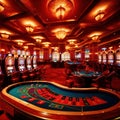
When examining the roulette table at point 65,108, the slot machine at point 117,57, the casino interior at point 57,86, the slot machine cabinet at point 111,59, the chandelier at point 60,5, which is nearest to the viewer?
the roulette table at point 65,108

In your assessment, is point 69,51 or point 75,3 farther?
point 69,51

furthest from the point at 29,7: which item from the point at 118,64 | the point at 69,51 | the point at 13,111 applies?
the point at 69,51

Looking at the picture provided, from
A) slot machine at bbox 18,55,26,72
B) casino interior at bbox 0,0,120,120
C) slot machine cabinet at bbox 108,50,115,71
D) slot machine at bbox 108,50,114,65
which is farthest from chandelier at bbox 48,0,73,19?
slot machine at bbox 108,50,114,65

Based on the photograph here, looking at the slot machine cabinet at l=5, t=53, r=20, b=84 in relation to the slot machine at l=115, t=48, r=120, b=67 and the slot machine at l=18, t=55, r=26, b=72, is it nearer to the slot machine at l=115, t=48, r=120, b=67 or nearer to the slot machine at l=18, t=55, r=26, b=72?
the slot machine at l=18, t=55, r=26, b=72

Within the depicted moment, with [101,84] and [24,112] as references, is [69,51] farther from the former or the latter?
[24,112]

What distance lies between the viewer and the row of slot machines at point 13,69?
5320mm

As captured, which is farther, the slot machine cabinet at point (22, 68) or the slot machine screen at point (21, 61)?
the slot machine screen at point (21, 61)

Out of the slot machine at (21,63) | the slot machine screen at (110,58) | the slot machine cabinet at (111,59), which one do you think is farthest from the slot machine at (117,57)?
the slot machine at (21,63)

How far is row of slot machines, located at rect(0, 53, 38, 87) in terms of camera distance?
17.5 feet

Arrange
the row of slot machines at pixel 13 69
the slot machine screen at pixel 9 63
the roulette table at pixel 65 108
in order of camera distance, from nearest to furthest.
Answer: the roulette table at pixel 65 108, the row of slot machines at pixel 13 69, the slot machine screen at pixel 9 63

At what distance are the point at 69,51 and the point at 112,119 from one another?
17.5m

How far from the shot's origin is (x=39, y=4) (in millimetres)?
3527

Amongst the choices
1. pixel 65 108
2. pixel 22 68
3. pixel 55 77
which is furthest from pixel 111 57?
pixel 65 108

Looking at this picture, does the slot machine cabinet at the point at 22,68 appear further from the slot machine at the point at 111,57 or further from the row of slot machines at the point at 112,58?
the slot machine at the point at 111,57
